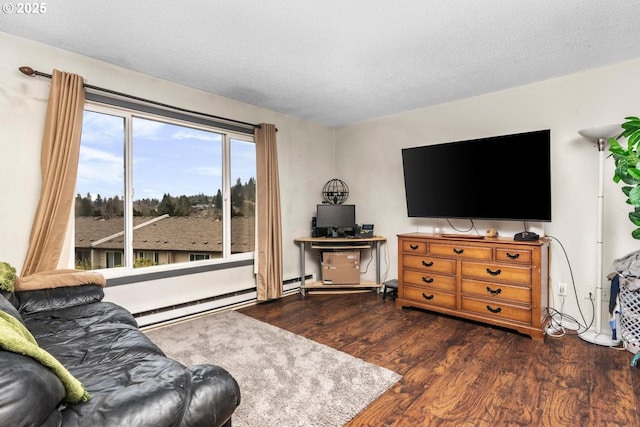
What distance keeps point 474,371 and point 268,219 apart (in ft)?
8.30

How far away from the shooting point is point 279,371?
7.07 feet

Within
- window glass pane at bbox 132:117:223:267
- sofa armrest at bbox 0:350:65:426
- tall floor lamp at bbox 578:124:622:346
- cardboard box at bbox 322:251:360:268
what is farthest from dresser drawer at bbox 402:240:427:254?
sofa armrest at bbox 0:350:65:426

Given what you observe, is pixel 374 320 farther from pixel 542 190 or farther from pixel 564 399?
pixel 542 190

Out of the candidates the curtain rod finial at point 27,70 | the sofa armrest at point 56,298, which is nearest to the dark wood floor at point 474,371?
the sofa armrest at point 56,298

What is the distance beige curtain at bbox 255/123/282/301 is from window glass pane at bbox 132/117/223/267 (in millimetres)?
462

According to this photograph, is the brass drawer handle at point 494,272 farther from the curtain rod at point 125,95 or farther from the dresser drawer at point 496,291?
the curtain rod at point 125,95

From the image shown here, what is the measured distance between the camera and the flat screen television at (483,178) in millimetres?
2822

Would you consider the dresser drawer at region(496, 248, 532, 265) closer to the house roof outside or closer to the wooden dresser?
the wooden dresser

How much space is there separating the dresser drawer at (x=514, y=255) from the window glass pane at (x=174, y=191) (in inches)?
113

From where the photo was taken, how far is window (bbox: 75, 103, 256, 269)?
2748 millimetres

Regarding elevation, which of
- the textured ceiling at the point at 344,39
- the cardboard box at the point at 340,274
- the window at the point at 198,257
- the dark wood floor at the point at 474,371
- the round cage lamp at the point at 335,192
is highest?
the textured ceiling at the point at 344,39

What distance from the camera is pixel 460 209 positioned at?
335 cm

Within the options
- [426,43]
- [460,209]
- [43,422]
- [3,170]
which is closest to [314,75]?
[426,43]

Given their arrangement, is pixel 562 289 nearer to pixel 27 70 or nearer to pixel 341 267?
pixel 341 267
